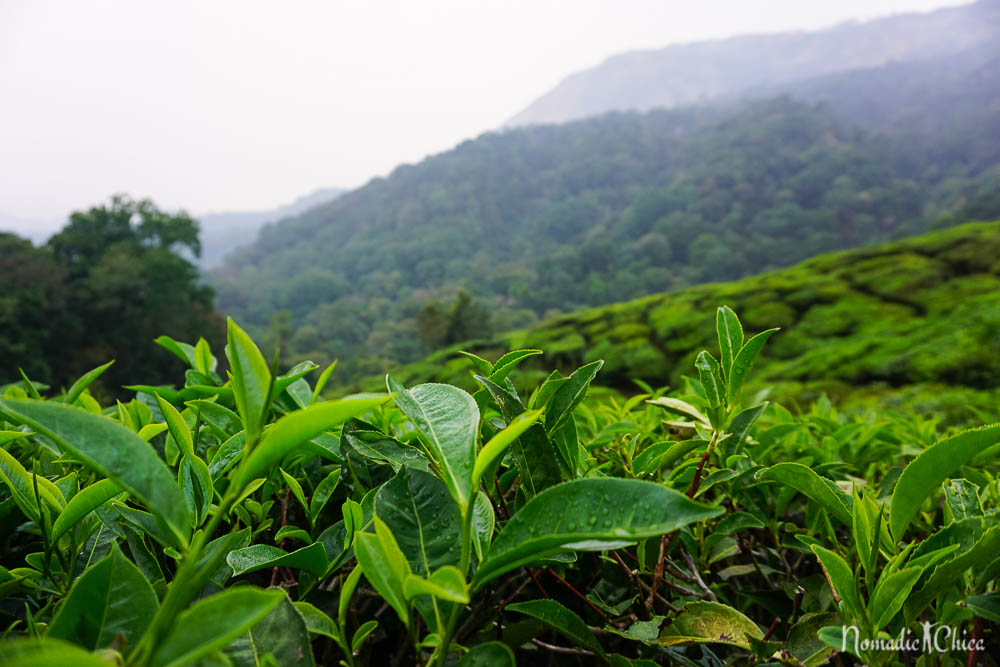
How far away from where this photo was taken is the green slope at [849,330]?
511 cm

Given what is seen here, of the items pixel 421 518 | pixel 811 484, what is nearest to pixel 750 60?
pixel 811 484

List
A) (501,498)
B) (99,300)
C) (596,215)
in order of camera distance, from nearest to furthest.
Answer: (501,498) < (99,300) < (596,215)

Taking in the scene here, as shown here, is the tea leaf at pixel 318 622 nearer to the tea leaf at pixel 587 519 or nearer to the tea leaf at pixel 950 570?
the tea leaf at pixel 587 519

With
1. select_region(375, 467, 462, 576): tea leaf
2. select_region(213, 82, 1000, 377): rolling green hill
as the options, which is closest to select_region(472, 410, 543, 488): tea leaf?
select_region(375, 467, 462, 576): tea leaf

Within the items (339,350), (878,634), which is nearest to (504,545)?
(878,634)

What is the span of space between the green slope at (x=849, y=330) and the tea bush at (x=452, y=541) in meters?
3.31

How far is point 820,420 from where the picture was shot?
3.76 feet

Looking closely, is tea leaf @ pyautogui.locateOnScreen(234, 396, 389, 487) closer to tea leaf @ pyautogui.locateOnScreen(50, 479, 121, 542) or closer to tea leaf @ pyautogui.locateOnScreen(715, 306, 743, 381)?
tea leaf @ pyautogui.locateOnScreen(50, 479, 121, 542)

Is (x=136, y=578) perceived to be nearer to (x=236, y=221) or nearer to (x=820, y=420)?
(x=820, y=420)

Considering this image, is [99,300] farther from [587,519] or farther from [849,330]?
[587,519]

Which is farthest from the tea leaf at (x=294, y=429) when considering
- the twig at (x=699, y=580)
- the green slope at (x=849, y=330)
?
the green slope at (x=849, y=330)

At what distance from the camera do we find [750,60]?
122m

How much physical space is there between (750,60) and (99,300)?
142997 millimetres

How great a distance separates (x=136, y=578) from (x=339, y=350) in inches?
1549
